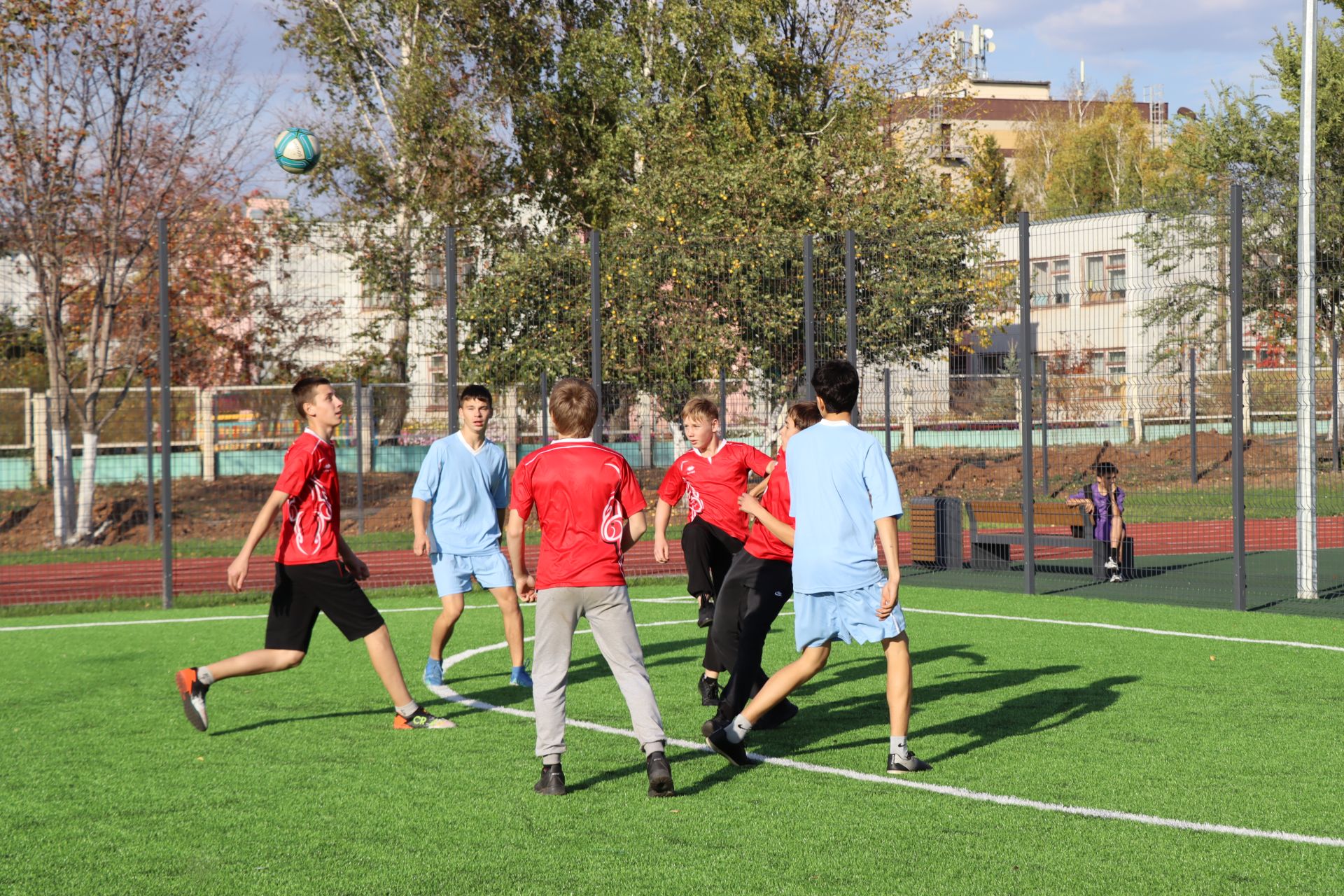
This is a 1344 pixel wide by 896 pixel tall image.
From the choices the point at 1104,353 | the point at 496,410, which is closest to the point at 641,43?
the point at 496,410

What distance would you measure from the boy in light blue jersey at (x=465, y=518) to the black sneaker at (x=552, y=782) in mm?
2583

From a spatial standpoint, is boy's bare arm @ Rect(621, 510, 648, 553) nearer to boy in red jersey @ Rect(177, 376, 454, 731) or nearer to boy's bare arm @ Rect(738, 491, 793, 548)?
boy's bare arm @ Rect(738, 491, 793, 548)

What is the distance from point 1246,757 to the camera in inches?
237

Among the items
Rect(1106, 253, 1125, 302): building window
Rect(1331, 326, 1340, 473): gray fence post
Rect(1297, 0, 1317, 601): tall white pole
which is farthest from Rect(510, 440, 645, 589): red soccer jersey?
Rect(1331, 326, 1340, 473): gray fence post

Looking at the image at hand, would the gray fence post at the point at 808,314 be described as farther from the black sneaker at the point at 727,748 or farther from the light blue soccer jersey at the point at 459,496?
the black sneaker at the point at 727,748

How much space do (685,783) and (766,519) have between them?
49.5 inches

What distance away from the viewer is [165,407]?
12.0m

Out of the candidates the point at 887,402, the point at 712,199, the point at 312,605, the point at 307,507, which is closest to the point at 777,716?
the point at 312,605

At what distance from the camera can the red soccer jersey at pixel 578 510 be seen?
5508 mm

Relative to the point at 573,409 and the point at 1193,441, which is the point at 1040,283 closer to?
the point at 1193,441

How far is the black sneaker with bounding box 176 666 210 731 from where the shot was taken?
22.2 feet

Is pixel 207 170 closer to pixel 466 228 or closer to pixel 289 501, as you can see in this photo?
pixel 466 228

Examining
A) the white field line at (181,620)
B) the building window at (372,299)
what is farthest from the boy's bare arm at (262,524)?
the building window at (372,299)

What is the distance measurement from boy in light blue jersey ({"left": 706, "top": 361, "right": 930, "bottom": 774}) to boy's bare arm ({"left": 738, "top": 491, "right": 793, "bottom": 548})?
0.62ft
